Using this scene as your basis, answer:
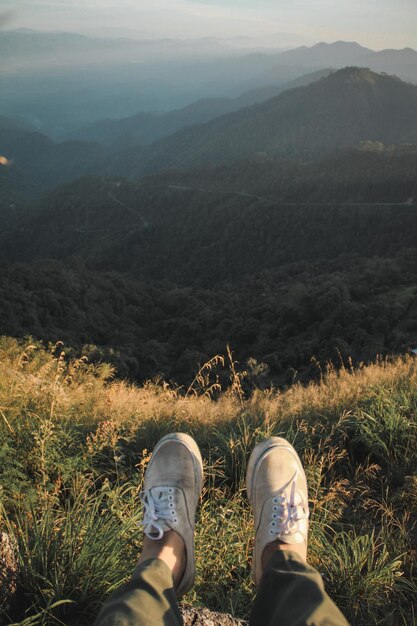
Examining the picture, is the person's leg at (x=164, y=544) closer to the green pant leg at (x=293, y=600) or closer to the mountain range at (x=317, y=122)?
the green pant leg at (x=293, y=600)

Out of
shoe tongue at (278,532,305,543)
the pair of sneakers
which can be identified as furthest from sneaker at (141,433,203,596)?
shoe tongue at (278,532,305,543)

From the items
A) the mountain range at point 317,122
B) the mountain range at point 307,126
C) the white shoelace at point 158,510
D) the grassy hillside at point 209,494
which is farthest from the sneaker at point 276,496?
the mountain range at point 317,122

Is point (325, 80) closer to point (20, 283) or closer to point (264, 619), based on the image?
point (20, 283)

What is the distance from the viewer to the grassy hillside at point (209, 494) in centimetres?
164

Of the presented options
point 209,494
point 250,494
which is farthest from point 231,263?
point 250,494

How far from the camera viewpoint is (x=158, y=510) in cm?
196

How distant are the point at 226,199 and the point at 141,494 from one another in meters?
64.6

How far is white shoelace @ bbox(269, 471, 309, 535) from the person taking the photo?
6.34 feet

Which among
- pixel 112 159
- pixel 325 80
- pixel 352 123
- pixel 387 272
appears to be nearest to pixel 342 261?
pixel 387 272

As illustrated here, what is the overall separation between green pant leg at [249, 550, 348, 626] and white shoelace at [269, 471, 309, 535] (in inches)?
10.9

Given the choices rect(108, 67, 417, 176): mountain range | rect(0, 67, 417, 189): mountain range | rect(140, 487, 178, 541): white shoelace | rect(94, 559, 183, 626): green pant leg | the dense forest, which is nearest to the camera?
rect(94, 559, 183, 626): green pant leg

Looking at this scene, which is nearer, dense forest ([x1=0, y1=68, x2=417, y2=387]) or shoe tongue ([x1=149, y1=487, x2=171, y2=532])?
shoe tongue ([x1=149, y1=487, x2=171, y2=532])

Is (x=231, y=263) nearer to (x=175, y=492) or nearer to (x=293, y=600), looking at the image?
(x=175, y=492)

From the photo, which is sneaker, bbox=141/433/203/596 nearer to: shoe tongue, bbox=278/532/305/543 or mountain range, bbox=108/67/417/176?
shoe tongue, bbox=278/532/305/543
